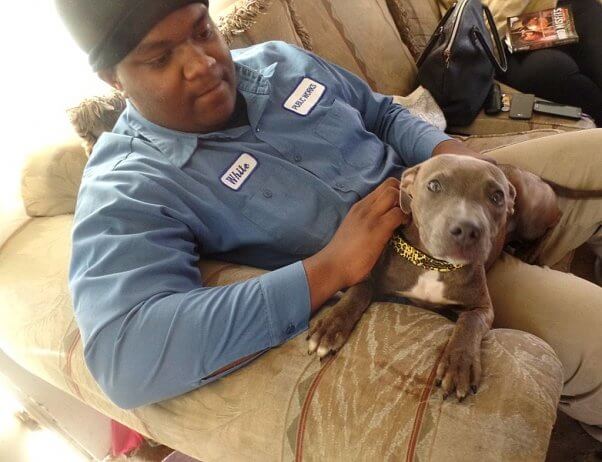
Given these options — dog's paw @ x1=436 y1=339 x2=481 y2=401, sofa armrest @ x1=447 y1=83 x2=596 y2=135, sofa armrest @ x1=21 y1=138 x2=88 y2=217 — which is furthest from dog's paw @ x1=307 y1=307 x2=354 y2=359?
sofa armrest @ x1=447 y1=83 x2=596 y2=135

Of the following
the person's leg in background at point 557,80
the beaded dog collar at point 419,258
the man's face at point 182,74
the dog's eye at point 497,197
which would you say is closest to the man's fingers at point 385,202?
the beaded dog collar at point 419,258

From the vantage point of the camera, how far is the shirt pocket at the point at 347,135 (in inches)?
53.2

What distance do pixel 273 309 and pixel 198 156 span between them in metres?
0.48

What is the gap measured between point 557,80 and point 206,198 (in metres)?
1.78

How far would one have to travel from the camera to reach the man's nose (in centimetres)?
110

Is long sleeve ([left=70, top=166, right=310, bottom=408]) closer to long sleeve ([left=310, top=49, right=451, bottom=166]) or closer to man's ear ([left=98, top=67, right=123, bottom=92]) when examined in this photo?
man's ear ([left=98, top=67, right=123, bottom=92])

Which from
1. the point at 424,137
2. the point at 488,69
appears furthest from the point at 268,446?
the point at 488,69

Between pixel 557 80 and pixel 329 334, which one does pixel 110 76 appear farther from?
pixel 557 80

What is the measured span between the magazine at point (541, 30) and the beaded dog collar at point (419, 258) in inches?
60.6

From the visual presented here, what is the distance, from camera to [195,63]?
110 cm

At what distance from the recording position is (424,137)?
147 cm

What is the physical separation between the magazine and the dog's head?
1381mm

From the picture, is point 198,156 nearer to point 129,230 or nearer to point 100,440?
point 129,230

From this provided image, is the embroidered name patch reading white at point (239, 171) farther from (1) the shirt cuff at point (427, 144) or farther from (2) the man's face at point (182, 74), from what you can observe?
(1) the shirt cuff at point (427, 144)
